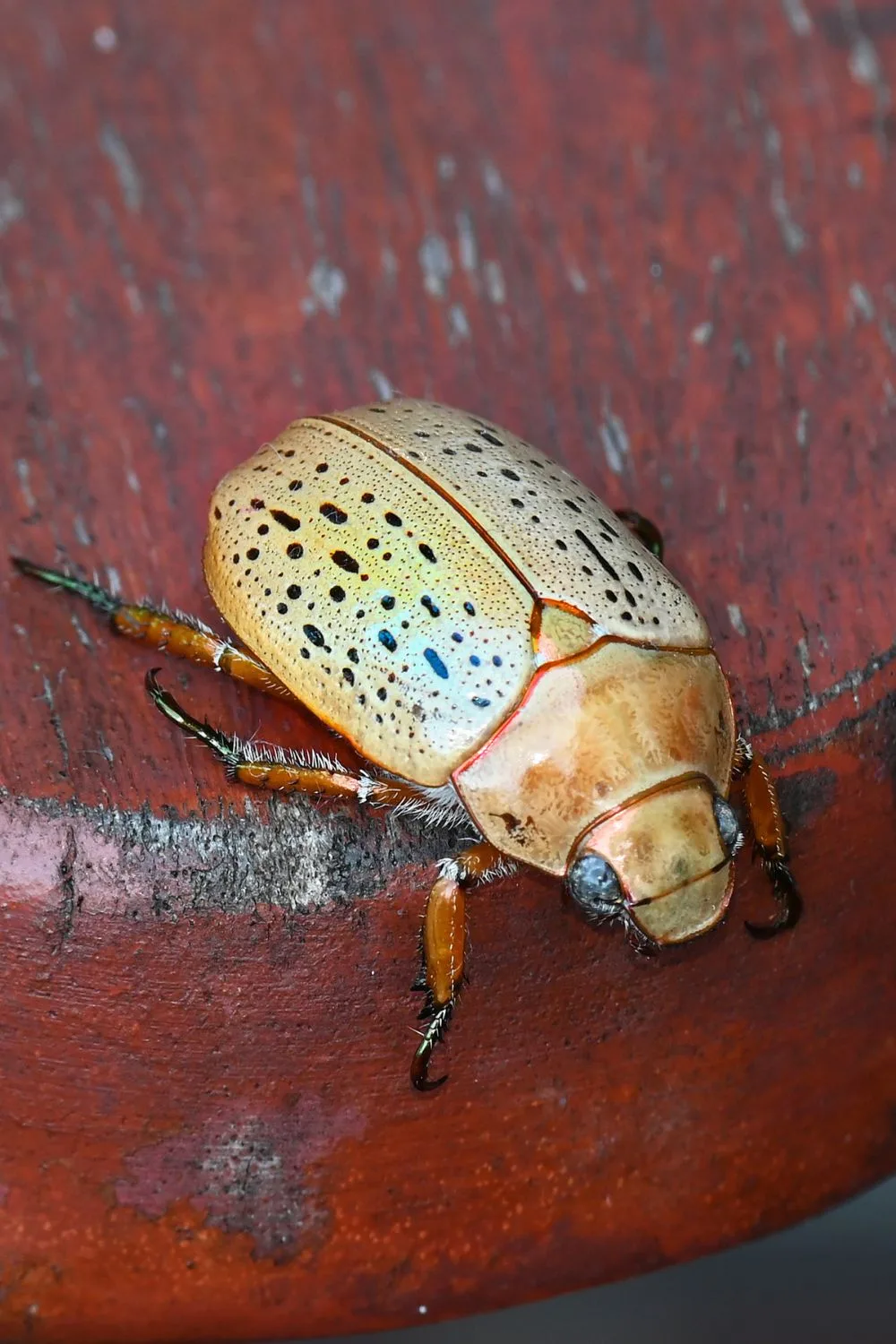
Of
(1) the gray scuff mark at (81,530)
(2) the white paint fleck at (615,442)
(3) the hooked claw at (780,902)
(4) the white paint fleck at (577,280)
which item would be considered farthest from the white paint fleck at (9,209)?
(3) the hooked claw at (780,902)

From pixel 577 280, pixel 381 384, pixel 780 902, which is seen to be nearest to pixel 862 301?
pixel 577 280

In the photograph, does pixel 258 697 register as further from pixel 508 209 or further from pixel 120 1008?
pixel 508 209

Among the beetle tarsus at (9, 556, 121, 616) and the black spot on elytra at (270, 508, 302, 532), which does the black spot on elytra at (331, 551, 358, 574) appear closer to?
the black spot on elytra at (270, 508, 302, 532)

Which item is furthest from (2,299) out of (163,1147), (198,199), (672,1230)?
(672,1230)

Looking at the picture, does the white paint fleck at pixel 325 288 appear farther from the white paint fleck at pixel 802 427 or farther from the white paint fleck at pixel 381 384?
the white paint fleck at pixel 802 427

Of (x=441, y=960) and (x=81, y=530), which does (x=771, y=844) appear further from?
(x=81, y=530)

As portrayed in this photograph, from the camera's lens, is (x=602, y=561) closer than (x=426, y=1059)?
No
